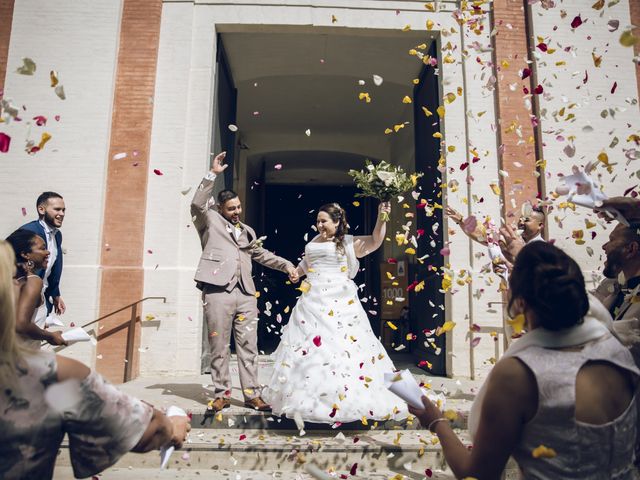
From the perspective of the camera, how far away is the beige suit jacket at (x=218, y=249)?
191 inches

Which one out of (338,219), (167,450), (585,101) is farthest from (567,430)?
(585,101)

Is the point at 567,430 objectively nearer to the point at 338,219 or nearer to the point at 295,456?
the point at 295,456

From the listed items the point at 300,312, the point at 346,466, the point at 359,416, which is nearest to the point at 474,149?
the point at 300,312

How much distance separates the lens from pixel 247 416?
4465 millimetres

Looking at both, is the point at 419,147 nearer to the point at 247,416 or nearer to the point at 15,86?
the point at 247,416

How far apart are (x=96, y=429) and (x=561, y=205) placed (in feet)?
19.5

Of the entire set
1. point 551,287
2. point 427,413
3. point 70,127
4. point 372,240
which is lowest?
point 427,413

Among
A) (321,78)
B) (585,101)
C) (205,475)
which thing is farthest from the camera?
(321,78)

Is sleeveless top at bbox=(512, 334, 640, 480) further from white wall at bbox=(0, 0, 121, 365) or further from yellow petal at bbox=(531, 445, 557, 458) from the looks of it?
white wall at bbox=(0, 0, 121, 365)

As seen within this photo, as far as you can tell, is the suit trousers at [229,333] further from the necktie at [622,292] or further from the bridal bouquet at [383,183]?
the necktie at [622,292]

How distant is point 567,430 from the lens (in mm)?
1485

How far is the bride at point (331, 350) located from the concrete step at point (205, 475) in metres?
0.49

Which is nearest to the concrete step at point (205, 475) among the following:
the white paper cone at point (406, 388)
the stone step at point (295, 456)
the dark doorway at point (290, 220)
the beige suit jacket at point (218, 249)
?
the stone step at point (295, 456)

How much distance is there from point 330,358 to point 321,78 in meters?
6.33
